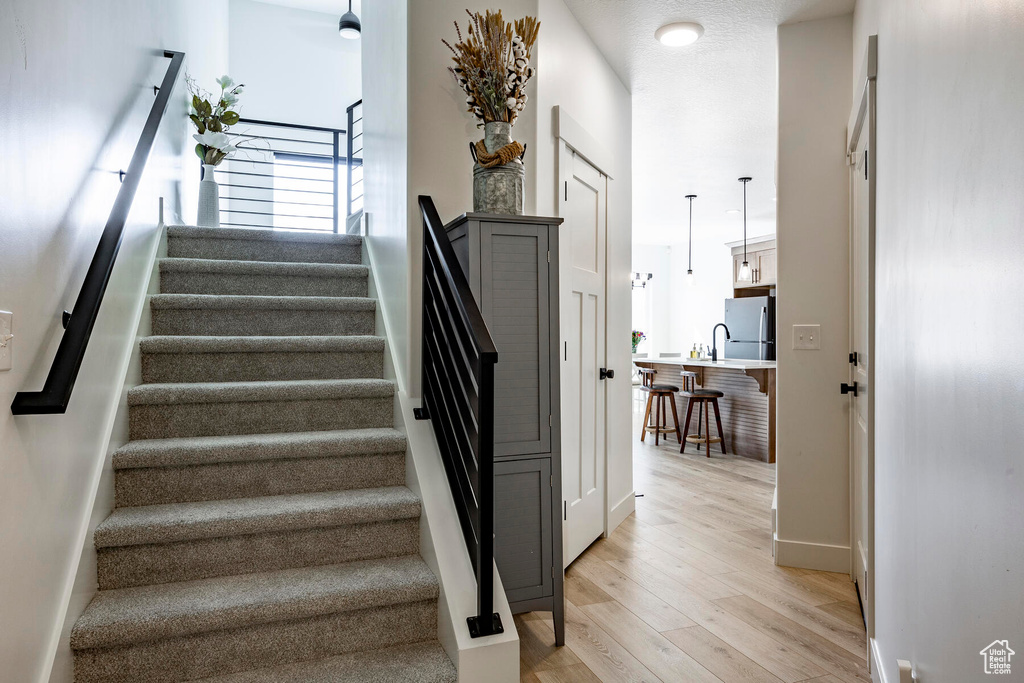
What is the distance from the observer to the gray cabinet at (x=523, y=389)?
7.33ft

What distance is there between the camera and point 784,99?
128 inches

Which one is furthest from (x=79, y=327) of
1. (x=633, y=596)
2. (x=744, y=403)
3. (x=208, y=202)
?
(x=744, y=403)

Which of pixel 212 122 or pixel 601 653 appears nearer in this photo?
pixel 601 653

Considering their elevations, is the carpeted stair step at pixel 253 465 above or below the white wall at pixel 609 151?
below

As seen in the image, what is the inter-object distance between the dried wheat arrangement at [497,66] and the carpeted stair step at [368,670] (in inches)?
72.3

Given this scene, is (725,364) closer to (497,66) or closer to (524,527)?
(524,527)

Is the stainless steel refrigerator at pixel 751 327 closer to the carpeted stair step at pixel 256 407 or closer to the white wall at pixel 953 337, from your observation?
the white wall at pixel 953 337

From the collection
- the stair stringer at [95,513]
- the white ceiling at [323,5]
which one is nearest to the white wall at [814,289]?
the stair stringer at [95,513]

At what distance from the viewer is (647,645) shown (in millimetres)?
2326

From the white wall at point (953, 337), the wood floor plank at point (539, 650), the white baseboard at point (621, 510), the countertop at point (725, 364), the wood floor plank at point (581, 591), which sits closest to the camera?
the white wall at point (953, 337)

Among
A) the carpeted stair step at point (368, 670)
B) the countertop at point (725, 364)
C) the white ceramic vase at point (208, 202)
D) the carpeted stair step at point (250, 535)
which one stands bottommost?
the carpeted stair step at point (368, 670)

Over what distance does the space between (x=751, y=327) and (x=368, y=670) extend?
8547 millimetres

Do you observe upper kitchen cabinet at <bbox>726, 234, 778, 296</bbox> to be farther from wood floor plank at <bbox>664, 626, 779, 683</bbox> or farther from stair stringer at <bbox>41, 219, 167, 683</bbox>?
stair stringer at <bbox>41, 219, 167, 683</bbox>

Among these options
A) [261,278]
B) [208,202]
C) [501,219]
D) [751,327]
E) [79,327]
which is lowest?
[79,327]
